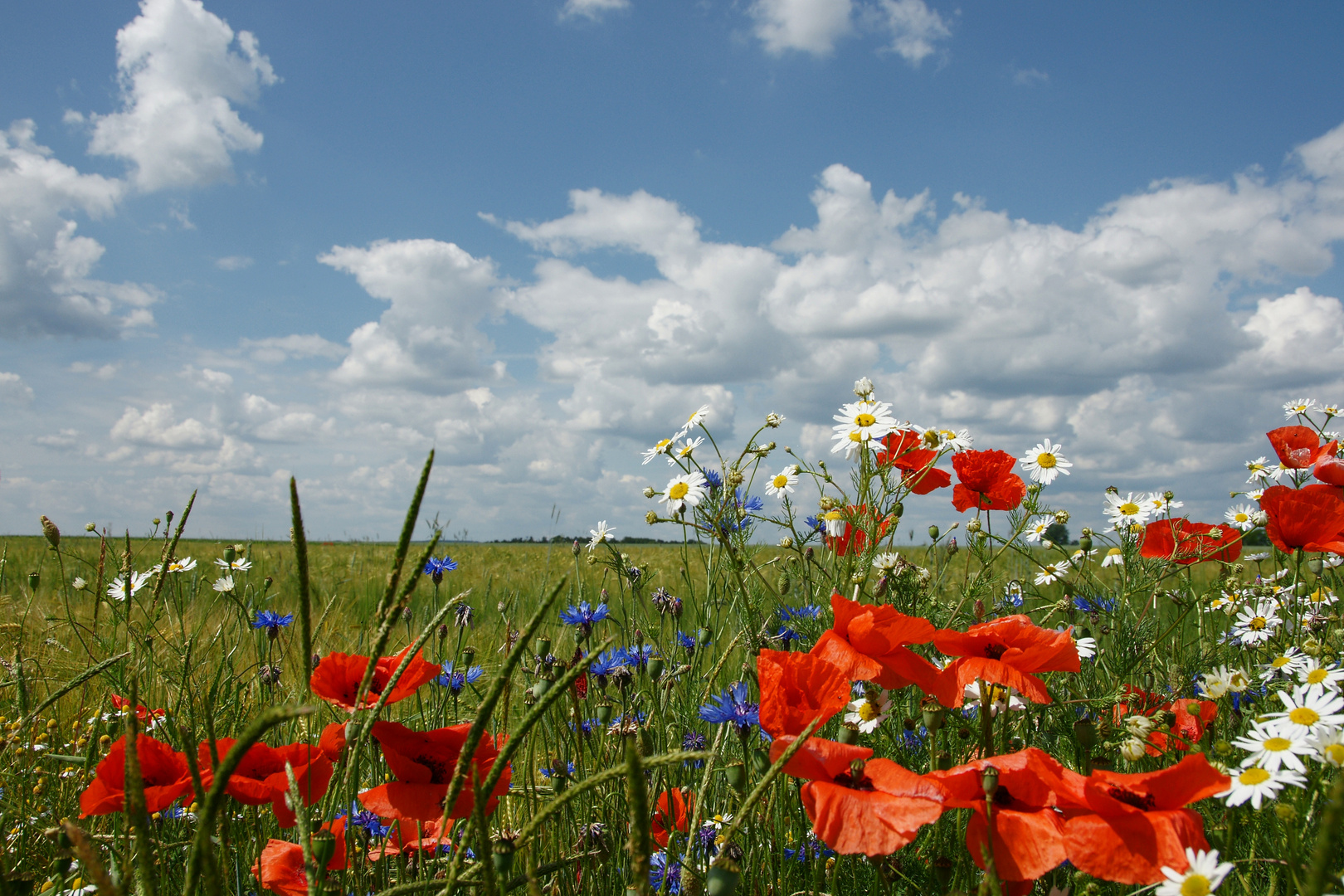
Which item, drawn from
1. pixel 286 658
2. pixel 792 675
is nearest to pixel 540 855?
pixel 792 675

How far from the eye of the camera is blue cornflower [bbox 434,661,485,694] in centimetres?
194

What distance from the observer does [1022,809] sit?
37.0 inches

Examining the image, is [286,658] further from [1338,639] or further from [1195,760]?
[1338,639]

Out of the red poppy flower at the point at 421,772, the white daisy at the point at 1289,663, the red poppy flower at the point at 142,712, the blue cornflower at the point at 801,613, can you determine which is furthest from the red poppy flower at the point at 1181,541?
the red poppy flower at the point at 142,712

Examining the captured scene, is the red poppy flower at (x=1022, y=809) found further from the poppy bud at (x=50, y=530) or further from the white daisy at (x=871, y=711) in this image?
the poppy bud at (x=50, y=530)

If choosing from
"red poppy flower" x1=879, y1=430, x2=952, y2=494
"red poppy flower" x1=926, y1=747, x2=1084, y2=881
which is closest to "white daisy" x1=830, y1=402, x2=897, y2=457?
"red poppy flower" x1=879, y1=430, x2=952, y2=494

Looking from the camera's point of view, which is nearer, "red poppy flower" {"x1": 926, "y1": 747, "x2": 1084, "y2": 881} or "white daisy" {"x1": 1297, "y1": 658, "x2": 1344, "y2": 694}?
"red poppy flower" {"x1": 926, "y1": 747, "x2": 1084, "y2": 881}

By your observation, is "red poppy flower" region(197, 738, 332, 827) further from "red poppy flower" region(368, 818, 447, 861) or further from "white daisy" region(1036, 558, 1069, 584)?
"white daisy" region(1036, 558, 1069, 584)

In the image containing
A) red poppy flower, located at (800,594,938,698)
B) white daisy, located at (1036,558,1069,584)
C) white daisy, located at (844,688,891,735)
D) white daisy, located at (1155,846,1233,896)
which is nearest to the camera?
white daisy, located at (1155,846,1233,896)

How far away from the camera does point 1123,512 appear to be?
9.45 ft

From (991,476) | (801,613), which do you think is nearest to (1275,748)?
(991,476)

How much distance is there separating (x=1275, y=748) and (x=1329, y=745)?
0.28 feet

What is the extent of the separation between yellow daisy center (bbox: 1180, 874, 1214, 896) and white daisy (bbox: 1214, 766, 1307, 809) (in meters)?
0.20

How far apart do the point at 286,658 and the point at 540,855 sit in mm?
2405
